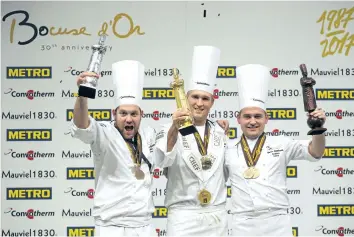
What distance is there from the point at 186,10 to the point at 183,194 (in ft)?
6.29

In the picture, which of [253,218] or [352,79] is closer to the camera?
[253,218]

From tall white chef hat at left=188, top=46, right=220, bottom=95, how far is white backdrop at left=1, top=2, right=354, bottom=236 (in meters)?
1.15

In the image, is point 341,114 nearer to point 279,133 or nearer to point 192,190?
point 279,133

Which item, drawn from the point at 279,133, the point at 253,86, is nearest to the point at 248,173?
the point at 253,86

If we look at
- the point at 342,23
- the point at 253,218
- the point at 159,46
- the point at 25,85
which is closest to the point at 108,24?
the point at 159,46

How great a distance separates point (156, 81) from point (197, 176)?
1.56 m

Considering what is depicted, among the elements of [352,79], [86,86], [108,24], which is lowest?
[86,86]

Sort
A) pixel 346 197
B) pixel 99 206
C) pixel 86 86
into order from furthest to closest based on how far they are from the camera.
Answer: pixel 346 197 → pixel 99 206 → pixel 86 86

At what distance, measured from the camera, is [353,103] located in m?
5.01

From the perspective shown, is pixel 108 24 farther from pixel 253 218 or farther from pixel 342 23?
pixel 253 218

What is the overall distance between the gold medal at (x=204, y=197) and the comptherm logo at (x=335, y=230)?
1.77 m

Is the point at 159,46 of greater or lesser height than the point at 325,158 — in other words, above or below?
above

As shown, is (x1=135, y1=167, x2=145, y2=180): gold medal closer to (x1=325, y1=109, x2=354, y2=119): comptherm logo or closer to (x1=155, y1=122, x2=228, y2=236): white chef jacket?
(x1=155, y1=122, x2=228, y2=236): white chef jacket

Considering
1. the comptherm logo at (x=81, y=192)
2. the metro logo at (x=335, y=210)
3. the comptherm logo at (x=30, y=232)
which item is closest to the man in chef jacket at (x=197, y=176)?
the comptherm logo at (x=81, y=192)
